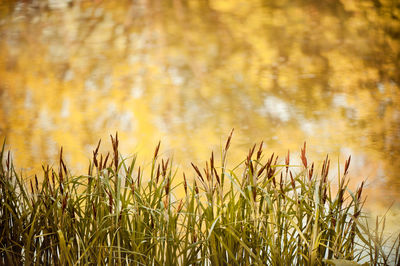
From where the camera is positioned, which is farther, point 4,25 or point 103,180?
point 4,25

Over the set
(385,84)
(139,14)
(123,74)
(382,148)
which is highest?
(139,14)

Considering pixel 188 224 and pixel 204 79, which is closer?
pixel 188 224

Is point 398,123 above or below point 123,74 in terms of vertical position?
below

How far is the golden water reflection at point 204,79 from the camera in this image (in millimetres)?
2627

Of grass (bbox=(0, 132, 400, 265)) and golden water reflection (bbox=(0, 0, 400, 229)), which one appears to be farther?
golden water reflection (bbox=(0, 0, 400, 229))

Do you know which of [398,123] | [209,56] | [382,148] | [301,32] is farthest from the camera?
[301,32]

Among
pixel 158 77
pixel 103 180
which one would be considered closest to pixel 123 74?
pixel 158 77

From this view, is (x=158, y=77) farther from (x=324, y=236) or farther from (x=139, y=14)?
(x=324, y=236)

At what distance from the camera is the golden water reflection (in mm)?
2627

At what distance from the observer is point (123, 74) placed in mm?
3102

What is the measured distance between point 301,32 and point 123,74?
1.35m

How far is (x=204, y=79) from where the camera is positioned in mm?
3062

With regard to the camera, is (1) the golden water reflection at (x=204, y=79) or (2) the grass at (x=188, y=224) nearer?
(2) the grass at (x=188, y=224)

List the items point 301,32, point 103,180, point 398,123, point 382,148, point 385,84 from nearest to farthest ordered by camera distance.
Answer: point 103,180 → point 382,148 → point 398,123 → point 385,84 → point 301,32
